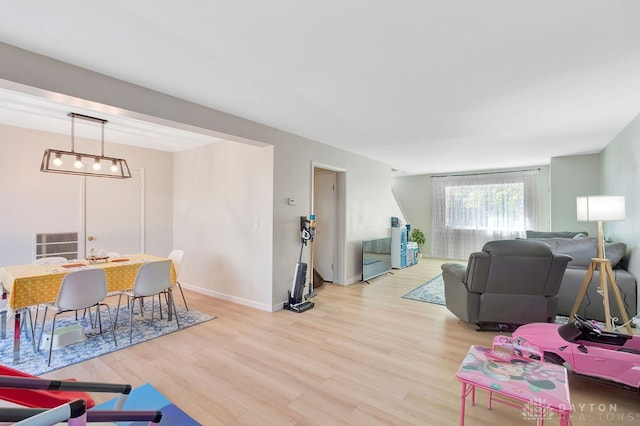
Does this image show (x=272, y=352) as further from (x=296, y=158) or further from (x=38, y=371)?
(x=296, y=158)

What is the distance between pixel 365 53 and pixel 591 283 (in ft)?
12.7

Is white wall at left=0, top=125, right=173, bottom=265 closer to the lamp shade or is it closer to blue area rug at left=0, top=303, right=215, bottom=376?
blue area rug at left=0, top=303, right=215, bottom=376

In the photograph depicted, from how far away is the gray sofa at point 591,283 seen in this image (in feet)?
11.0

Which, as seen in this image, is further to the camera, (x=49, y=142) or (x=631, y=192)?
(x=49, y=142)

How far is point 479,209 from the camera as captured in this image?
7535 millimetres

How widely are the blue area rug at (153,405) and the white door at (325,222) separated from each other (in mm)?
3702

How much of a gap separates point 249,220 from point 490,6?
3489 mm

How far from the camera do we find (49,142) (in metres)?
4.18

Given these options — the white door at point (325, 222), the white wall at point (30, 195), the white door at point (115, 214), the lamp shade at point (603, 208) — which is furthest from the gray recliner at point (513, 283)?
the white wall at point (30, 195)

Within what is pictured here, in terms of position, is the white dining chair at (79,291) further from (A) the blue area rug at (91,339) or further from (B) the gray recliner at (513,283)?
(B) the gray recliner at (513,283)

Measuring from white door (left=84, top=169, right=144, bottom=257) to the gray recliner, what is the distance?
17.2 feet

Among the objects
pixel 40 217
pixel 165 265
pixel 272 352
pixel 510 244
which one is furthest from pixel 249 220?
pixel 510 244

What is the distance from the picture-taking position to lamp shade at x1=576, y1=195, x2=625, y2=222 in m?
2.98

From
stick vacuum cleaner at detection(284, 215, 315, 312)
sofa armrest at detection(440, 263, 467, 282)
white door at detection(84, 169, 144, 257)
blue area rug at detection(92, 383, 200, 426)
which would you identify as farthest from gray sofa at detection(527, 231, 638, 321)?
white door at detection(84, 169, 144, 257)
